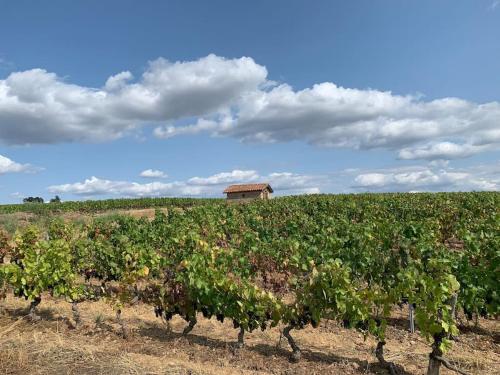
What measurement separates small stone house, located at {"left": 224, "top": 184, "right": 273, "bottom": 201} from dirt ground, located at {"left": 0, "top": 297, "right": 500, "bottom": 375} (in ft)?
163

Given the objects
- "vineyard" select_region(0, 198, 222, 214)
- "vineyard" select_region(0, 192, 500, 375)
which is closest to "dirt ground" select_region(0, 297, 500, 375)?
"vineyard" select_region(0, 192, 500, 375)

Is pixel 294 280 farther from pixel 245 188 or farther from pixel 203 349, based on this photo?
pixel 245 188

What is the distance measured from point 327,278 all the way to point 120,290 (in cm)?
407

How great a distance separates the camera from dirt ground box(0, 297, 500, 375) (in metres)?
6.12

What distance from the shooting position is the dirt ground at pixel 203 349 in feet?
20.1

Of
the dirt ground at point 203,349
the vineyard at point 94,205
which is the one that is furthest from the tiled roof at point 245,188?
the dirt ground at point 203,349

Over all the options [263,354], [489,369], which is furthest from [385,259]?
[263,354]

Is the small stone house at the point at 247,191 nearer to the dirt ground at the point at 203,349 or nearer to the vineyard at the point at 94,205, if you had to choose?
the vineyard at the point at 94,205

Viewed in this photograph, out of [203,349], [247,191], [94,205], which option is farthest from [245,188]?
[203,349]

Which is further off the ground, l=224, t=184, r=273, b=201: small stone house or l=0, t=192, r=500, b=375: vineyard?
l=224, t=184, r=273, b=201: small stone house

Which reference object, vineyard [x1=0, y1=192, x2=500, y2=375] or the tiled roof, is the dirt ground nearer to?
vineyard [x1=0, y1=192, x2=500, y2=375]

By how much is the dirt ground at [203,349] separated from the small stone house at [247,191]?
4975cm

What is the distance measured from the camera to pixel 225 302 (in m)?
6.77

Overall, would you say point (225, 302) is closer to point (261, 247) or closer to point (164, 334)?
point (164, 334)
